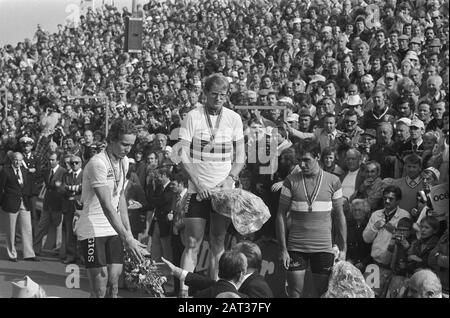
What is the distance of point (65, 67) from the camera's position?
27.1 m

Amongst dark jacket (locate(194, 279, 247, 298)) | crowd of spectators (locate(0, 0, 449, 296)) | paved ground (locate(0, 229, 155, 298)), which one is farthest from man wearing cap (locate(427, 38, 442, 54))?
dark jacket (locate(194, 279, 247, 298))

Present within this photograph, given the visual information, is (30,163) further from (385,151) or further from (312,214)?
(312,214)

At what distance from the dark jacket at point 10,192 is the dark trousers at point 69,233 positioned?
632 millimetres

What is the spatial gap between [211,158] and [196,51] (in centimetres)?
1220

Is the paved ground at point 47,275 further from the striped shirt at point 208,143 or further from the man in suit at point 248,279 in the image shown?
the man in suit at point 248,279

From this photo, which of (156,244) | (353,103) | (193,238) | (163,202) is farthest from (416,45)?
(193,238)

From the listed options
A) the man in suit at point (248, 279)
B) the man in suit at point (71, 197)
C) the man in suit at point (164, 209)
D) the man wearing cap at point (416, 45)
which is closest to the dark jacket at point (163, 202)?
the man in suit at point (164, 209)

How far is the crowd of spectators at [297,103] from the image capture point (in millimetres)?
10047

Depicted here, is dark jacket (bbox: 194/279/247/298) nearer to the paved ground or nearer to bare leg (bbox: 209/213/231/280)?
bare leg (bbox: 209/213/231/280)

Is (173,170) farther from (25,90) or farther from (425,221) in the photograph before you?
(25,90)

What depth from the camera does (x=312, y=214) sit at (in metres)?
9.00

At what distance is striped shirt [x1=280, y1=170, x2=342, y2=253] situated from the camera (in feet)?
29.4

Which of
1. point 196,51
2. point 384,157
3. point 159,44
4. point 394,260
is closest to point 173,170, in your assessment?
point 384,157

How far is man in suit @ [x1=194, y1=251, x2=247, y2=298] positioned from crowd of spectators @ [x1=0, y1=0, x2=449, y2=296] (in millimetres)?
2107
